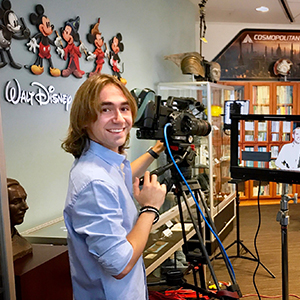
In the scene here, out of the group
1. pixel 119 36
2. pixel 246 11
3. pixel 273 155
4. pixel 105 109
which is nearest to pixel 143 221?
pixel 105 109

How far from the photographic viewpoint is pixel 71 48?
2439 mm

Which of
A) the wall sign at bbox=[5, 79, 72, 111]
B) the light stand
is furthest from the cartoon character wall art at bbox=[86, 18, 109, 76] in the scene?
the light stand

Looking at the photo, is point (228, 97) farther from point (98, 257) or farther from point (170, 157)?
point (98, 257)

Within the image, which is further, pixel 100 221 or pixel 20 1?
pixel 20 1

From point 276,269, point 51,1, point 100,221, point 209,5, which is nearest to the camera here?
point 100,221

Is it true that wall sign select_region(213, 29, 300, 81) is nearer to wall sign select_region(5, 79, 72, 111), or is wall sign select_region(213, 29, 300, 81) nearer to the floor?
the floor

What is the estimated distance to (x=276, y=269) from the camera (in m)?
3.37

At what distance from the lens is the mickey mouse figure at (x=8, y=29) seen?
1.82 meters

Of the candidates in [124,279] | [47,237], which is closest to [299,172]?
[124,279]

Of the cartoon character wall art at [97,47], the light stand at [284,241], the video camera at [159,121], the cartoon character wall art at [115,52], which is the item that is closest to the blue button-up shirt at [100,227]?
the video camera at [159,121]

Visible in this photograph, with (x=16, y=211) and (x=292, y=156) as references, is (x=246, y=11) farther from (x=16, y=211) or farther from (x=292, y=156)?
(x=16, y=211)

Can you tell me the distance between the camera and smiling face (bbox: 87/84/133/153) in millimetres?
1109

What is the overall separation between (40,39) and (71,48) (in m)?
0.34

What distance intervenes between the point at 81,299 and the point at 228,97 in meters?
3.78
